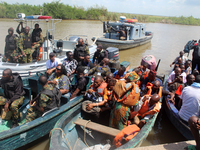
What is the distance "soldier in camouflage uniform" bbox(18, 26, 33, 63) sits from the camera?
18.9 feet

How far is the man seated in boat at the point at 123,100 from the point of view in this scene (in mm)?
2840

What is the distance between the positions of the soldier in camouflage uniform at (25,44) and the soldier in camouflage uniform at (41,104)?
118 inches

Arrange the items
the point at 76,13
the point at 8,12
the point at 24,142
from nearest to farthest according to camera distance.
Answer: the point at 24,142 → the point at 8,12 → the point at 76,13

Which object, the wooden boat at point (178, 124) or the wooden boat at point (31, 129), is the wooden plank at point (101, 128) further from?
the wooden boat at point (178, 124)

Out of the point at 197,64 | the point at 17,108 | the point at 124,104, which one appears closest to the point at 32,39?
the point at 17,108

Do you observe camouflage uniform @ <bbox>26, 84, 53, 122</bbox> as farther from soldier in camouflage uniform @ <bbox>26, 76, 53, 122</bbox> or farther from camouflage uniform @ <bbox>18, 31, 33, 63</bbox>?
camouflage uniform @ <bbox>18, 31, 33, 63</bbox>

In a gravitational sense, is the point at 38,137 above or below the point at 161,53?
below

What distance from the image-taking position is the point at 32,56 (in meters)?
6.46

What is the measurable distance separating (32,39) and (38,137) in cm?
387

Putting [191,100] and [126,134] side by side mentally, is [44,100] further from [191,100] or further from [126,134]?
[191,100]

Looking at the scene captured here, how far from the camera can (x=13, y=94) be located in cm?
365

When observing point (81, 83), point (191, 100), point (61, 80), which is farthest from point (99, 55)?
point (191, 100)

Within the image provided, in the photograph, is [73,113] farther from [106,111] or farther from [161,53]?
[161,53]

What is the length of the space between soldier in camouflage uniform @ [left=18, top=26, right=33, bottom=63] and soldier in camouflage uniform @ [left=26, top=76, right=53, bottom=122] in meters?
2.99
